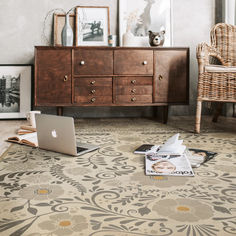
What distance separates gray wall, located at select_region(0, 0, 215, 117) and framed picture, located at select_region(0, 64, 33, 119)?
0.40ft

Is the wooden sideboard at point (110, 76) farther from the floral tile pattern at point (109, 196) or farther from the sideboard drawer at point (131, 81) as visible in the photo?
the floral tile pattern at point (109, 196)

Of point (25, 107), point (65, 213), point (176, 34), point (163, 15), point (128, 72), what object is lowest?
point (65, 213)

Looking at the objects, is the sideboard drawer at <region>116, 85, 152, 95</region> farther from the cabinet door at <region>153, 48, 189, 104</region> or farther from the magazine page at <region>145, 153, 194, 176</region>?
the magazine page at <region>145, 153, 194, 176</region>

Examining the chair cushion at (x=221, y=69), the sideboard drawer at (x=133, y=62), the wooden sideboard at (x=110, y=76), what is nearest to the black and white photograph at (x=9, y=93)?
the wooden sideboard at (x=110, y=76)

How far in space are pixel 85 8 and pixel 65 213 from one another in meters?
2.66

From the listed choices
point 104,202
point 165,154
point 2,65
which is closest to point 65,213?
point 104,202

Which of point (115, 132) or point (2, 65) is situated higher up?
point (2, 65)

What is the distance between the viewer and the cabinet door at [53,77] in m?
2.61

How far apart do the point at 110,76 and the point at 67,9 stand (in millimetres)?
1017

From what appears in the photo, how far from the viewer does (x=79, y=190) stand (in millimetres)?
1093

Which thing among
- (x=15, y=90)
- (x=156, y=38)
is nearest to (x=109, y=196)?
(x=156, y=38)

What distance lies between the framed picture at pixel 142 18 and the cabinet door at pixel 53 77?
797 millimetres

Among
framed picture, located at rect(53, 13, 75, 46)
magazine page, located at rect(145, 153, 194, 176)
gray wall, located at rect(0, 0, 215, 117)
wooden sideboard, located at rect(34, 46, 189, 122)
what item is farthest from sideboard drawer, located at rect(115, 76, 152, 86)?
magazine page, located at rect(145, 153, 194, 176)

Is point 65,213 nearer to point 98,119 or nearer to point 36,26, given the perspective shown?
point 98,119
